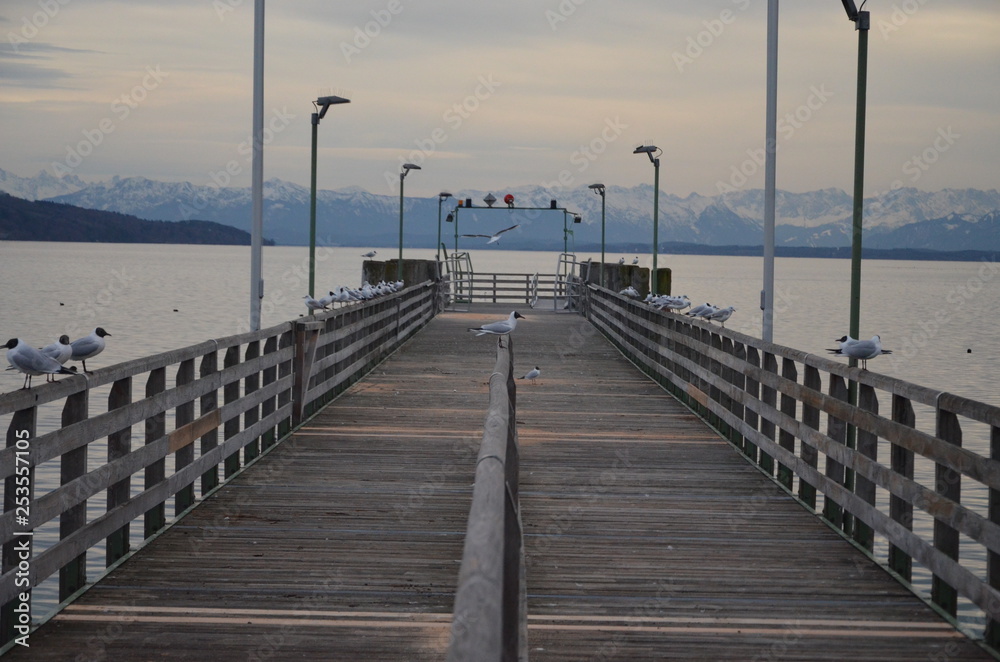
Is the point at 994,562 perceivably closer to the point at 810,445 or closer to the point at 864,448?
the point at 864,448

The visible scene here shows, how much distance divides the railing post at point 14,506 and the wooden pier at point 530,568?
17 centimetres

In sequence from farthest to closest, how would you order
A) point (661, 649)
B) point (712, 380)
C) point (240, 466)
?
point (712, 380) < point (240, 466) < point (661, 649)

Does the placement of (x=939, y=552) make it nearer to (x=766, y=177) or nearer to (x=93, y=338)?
(x=93, y=338)

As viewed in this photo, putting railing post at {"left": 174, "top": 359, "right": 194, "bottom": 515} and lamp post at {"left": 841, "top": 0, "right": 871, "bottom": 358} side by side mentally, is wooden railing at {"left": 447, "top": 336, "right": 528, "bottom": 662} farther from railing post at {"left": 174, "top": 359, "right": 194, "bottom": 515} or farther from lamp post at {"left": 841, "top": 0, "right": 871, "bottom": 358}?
lamp post at {"left": 841, "top": 0, "right": 871, "bottom": 358}

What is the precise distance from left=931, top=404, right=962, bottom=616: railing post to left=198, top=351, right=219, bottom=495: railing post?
4.99 m

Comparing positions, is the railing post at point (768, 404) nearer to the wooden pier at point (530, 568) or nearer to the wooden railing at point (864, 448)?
the wooden railing at point (864, 448)

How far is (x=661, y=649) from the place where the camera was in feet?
18.4

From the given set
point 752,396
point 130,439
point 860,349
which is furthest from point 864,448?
point 130,439

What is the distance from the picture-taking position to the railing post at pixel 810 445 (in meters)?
8.85

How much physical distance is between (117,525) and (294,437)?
491cm

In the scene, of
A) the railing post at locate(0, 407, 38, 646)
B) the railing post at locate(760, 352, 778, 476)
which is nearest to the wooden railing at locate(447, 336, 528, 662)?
the railing post at locate(0, 407, 38, 646)

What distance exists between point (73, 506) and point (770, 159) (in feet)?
34.7

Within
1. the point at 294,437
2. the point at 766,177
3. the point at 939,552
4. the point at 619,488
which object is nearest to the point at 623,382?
Answer: the point at 766,177

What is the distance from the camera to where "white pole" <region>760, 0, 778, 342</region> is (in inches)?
566
